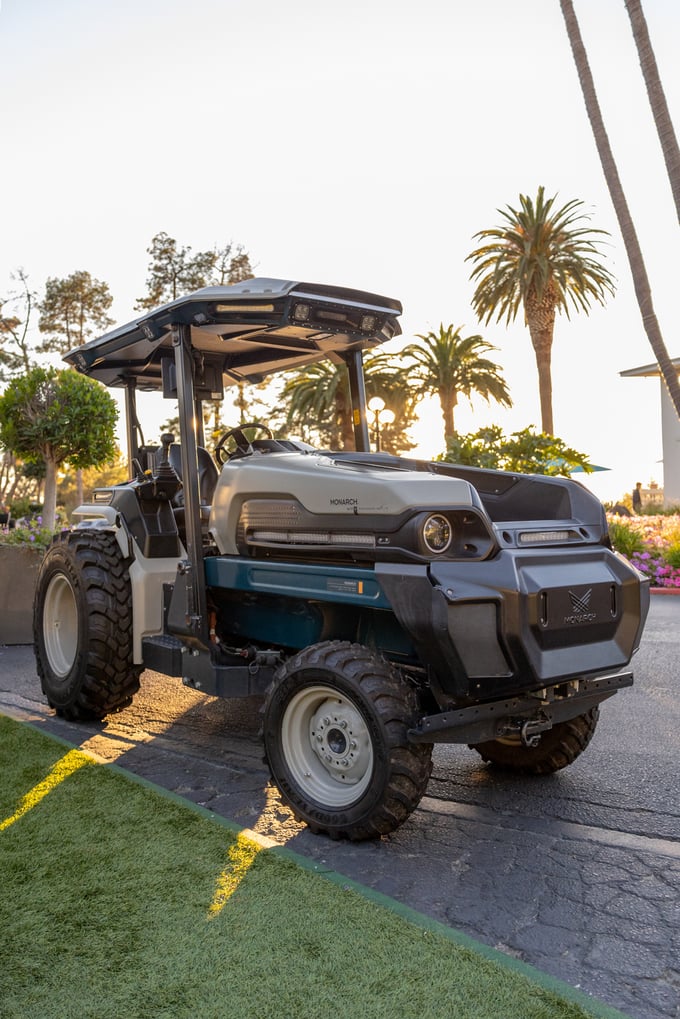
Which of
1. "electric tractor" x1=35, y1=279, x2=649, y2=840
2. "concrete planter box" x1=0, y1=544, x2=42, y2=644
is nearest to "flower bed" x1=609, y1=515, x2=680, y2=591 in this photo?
"concrete planter box" x1=0, y1=544, x2=42, y2=644

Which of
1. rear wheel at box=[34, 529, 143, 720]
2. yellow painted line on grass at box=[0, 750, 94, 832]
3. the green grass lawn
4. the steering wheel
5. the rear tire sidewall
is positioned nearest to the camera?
the green grass lawn

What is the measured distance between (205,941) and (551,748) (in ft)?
7.47

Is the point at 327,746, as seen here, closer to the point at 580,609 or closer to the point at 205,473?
the point at 580,609

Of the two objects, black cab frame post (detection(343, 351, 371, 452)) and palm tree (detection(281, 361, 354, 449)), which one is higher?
palm tree (detection(281, 361, 354, 449))

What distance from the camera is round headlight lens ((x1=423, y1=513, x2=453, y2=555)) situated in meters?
3.79

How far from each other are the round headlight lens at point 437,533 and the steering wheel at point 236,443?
1.58m

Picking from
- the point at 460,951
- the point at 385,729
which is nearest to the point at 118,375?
the point at 385,729

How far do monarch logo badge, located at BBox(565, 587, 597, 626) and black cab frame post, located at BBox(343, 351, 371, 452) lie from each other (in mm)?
2188

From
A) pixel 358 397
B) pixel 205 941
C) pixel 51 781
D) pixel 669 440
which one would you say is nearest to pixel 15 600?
pixel 51 781

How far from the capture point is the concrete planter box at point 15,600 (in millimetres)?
9016

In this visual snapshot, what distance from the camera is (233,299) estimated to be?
15.1ft

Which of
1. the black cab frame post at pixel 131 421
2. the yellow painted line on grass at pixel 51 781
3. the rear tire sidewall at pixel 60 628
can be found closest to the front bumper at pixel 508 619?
the yellow painted line on grass at pixel 51 781

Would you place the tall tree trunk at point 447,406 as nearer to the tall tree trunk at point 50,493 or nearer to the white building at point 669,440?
the white building at point 669,440

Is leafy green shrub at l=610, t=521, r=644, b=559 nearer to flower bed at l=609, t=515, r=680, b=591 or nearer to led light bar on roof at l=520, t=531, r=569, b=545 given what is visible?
flower bed at l=609, t=515, r=680, b=591
